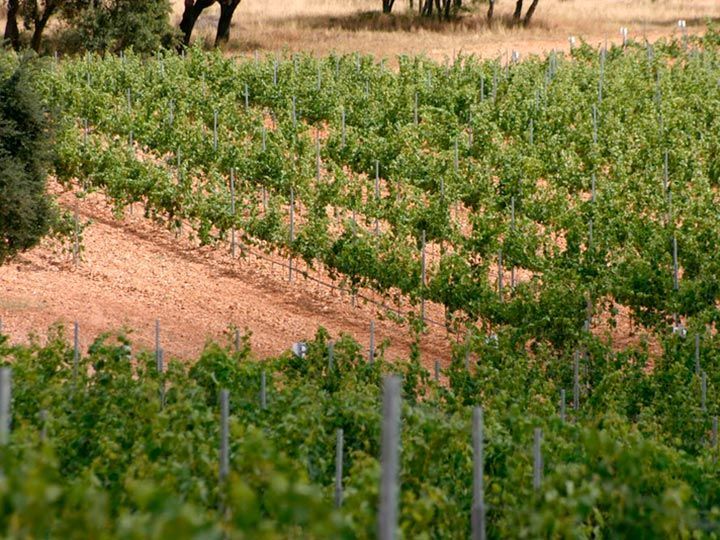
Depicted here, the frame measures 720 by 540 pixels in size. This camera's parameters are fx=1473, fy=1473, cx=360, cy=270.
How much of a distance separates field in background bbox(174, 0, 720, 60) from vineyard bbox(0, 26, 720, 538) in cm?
474

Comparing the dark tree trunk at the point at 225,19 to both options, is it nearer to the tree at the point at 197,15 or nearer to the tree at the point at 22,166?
the tree at the point at 197,15

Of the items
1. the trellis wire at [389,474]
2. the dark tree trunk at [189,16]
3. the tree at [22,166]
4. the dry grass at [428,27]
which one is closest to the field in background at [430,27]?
the dry grass at [428,27]

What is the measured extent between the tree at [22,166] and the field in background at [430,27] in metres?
14.1

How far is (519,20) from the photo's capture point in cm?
4062

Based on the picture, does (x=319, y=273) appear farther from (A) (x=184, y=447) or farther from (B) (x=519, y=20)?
(B) (x=519, y=20)

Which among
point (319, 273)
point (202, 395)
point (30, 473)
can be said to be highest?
point (30, 473)

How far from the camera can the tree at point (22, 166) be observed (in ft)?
65.6

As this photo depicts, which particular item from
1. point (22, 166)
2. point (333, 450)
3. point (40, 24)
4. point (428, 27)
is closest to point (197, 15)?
point (40, 24)

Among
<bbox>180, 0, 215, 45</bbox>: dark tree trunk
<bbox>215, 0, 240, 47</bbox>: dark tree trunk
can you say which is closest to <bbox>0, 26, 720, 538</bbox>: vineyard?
<bbox>180, 0, 215, 45</bbox>: dark tree trunk

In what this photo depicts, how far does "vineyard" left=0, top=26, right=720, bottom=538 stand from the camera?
8.82m

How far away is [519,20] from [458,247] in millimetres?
20372

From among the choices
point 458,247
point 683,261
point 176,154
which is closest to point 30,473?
point 683,261

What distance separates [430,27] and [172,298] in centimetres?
2168

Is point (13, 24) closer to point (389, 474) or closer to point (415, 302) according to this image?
point (415, 302)
